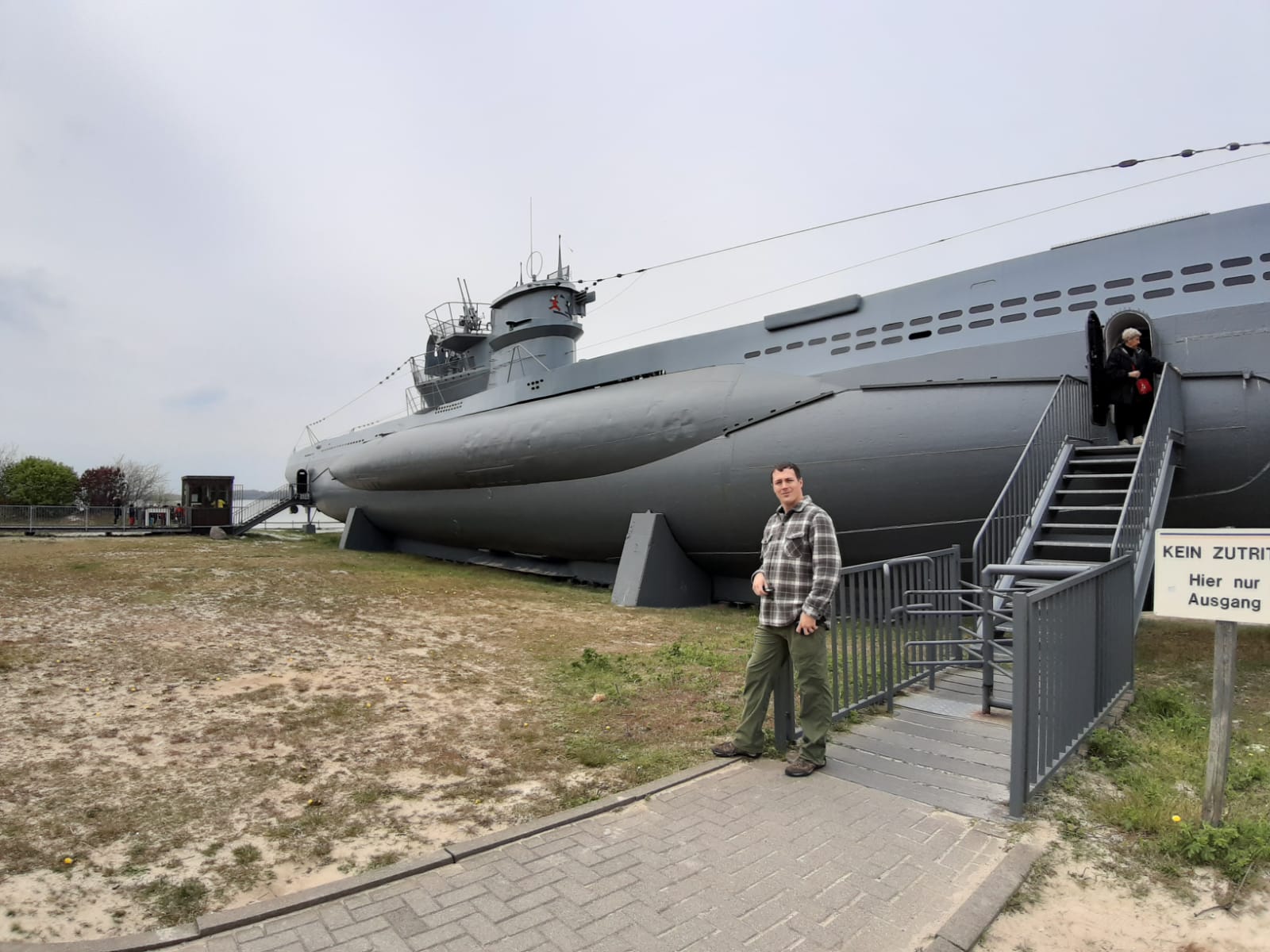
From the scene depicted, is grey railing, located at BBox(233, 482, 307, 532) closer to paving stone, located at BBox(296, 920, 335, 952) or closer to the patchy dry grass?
the patchy dry grass

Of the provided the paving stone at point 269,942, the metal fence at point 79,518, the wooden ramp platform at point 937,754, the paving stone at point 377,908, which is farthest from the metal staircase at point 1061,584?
the metal fence at point 79,518

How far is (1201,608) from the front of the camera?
3.41 metres

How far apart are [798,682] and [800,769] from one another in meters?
0.48

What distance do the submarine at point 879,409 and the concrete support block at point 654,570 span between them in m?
0.17

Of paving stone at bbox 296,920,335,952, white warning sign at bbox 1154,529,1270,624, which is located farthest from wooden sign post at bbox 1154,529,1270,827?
paving stone at bbox 296,920,335,952

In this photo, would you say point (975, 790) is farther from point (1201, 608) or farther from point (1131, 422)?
point (1131, 422)

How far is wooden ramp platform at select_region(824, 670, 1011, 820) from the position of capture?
12.9 feet

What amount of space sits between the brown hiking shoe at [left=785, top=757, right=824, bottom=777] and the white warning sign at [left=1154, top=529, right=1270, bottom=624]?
1.96 meters

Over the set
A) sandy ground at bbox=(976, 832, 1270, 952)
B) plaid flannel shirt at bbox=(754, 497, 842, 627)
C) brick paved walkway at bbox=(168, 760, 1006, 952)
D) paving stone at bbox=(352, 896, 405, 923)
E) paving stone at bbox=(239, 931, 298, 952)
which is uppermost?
plaid flannel shirt at bbox=(754, 497, 842, 627)

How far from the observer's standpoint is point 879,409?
371 inches

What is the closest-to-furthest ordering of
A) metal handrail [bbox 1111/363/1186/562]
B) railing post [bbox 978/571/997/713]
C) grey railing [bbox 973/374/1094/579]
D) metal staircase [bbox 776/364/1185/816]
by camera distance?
metal staircase [bbox 776/364/1185/816]
railing post [bbox 978/571/997/713]
metal handrail [bbox 1111/363/1186/562]
grey railing [bbox 973/374/1094/579]

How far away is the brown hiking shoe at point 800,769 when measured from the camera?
419cm

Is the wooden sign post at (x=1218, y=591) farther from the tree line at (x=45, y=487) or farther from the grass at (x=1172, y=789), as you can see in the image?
the tree line at (x=45, y=487)

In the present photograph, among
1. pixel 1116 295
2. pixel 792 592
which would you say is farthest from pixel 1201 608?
pixel 1116 295
